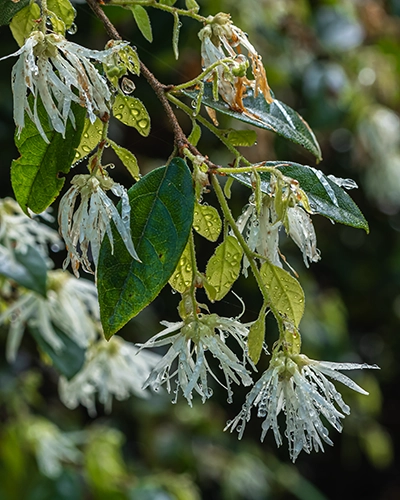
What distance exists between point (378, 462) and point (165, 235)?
2931 millimetres

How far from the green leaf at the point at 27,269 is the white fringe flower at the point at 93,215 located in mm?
397

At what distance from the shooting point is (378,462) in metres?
3.14

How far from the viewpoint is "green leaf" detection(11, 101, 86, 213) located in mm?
536

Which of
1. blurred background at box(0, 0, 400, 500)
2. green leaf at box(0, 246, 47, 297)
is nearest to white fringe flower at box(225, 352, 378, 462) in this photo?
green leaf at box(0, 246, 47, 297)

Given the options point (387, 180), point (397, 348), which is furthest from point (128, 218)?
point (397, 348)

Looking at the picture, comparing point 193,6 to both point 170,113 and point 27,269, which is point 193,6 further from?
point 27,269

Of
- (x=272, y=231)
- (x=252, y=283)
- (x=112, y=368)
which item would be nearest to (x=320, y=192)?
(x=272, y=231)

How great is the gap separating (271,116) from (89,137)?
152 millimetres

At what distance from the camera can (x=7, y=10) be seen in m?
0.54

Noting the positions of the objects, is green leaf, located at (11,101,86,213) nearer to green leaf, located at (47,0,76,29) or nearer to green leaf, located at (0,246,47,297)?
green leaf, located at (47,0,76,29)

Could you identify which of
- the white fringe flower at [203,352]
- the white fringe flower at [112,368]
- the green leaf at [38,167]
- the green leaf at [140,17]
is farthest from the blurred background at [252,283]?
the white fringe flower at [203,352]

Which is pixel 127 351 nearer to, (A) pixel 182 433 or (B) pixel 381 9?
(A) pixel 182 433

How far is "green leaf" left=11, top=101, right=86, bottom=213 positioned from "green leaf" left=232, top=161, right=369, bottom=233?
135 mm

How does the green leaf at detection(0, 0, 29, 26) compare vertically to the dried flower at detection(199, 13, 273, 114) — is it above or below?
below
